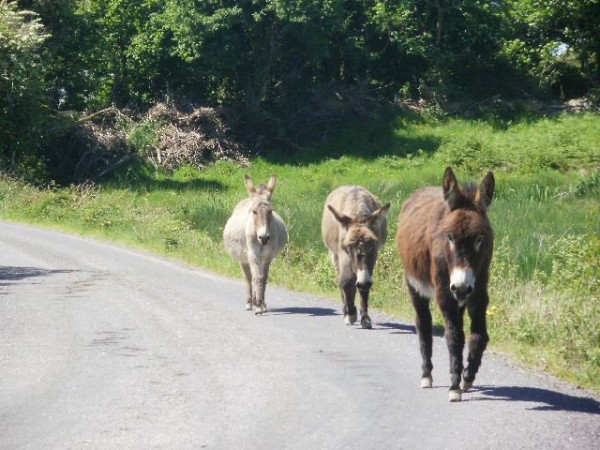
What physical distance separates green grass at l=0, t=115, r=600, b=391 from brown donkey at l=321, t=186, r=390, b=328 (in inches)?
53.5

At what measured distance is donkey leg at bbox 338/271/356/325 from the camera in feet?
47.6

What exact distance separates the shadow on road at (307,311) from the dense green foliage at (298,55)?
28.8m

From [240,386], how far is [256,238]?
5875 millimetres

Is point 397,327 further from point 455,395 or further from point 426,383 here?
point 455,395

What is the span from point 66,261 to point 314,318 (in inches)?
384

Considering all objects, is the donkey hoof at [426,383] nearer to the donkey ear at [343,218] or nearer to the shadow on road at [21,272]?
the donkey ear at [343,218]

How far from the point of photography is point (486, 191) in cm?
1000

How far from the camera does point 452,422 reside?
887 cm

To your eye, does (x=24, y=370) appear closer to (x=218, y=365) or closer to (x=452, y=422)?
(x=218, y=365)

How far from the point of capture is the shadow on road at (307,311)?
1602cm

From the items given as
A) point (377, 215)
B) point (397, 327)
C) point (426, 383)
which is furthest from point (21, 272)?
point (426, 383)

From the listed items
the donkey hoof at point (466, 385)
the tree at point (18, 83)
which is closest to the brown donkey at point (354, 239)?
the donkey hoof at point (466, 385)

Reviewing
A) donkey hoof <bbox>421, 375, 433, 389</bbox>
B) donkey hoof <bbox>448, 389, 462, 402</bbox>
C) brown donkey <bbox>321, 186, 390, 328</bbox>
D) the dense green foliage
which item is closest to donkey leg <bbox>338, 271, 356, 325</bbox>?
brown donkey <bbox>321, 186, 390, 328</bbox>

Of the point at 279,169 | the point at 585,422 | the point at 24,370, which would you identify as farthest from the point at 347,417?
the point at 279,169
